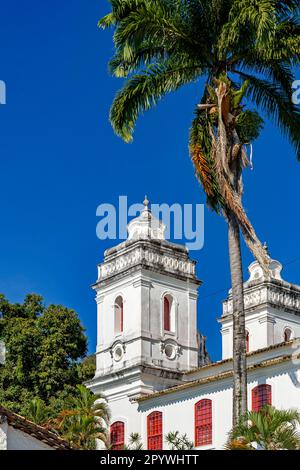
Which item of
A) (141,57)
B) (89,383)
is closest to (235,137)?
(141,57)

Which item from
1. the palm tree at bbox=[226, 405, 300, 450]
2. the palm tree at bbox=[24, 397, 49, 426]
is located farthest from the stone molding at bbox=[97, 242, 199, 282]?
the palm tree at bbox=[226, 405, 300, 450]

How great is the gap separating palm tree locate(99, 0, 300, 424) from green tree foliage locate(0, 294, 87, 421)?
22.0m

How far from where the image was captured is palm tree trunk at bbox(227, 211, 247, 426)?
25.6 meters

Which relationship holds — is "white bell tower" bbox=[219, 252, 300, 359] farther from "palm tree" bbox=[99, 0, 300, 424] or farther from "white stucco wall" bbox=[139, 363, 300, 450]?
"palm tree" bbox=[99, 0, 300, 424]

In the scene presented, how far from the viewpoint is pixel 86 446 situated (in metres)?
38.1

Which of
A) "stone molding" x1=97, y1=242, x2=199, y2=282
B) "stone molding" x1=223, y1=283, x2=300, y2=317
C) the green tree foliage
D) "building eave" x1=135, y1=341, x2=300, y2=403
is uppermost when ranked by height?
"stone molding" x1=97, y1=242, x2=199, y2=282

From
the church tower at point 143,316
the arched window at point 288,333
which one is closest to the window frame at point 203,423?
the church tower at point 143,316

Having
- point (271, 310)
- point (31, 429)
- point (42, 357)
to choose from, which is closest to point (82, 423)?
point (42, 357)

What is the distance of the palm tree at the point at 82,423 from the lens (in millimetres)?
37938

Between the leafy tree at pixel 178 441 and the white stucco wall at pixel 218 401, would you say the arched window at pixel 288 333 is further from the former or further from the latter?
the leafy tree at pixel 178 441

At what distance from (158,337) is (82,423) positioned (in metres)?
6.94
